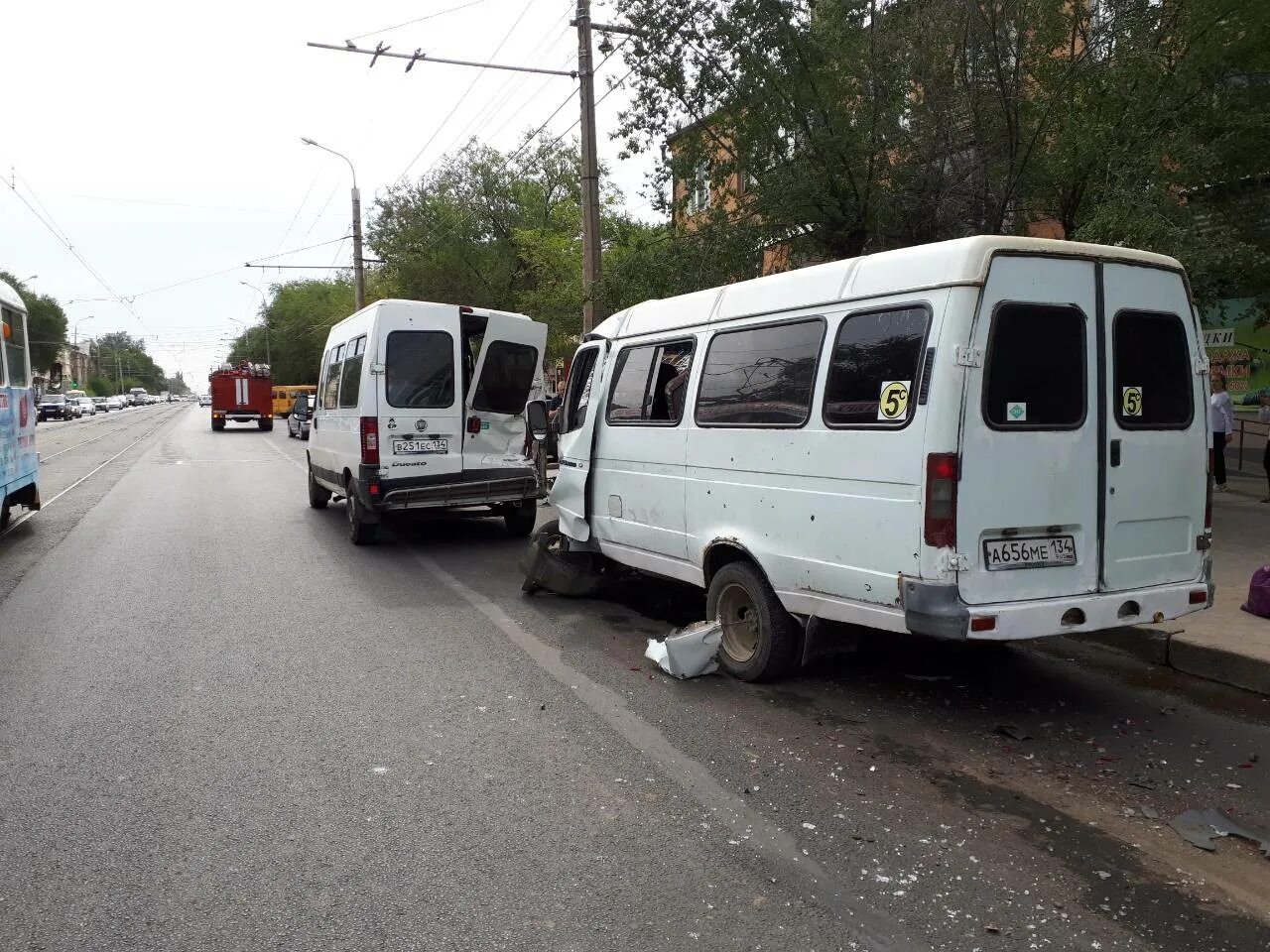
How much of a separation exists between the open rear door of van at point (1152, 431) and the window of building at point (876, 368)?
1.01 m

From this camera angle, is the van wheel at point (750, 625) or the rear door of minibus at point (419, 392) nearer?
the van wheel at point (750, 625)

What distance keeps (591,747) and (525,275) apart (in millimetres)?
29926

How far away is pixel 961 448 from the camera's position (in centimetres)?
426

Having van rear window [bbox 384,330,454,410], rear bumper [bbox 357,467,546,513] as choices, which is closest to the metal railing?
rear bumper [bbox 357,467,546,513]

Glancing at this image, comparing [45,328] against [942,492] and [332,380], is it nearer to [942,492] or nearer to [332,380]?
[332,380]

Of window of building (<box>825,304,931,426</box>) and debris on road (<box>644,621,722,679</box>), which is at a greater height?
window of building (<box>825,304,931,426</box>)

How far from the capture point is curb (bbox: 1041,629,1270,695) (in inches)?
215

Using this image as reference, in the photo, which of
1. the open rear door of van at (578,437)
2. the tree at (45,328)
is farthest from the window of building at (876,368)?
the tree at (45,328)

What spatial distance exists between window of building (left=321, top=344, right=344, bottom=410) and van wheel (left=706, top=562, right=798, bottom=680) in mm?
7273

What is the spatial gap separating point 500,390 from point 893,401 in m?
6.74

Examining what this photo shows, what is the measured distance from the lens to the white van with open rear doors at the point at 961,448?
14.1 ft

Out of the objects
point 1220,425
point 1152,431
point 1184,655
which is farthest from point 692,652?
point 1220,425

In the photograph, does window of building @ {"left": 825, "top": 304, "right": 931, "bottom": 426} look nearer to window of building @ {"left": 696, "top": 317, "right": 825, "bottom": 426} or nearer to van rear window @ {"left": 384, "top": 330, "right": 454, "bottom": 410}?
window of building @ {"left": 696, "top": 317, "right": 825, "bottom": 426}

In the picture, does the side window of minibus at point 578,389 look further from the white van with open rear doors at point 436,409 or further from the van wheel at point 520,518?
the van wheel at point 520,518
